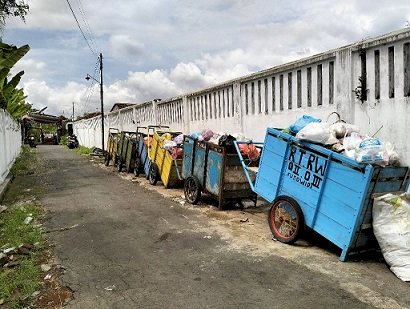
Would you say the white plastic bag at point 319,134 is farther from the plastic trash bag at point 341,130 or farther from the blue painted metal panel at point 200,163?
the blue painted metal panel at point 200,163

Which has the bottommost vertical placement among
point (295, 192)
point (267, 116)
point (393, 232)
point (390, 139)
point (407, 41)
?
point (393, 232)

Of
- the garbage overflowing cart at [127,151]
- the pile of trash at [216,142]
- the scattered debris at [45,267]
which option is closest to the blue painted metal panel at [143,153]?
the garbage overflowing cart at [127,151]

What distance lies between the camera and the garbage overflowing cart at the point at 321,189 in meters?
4.53

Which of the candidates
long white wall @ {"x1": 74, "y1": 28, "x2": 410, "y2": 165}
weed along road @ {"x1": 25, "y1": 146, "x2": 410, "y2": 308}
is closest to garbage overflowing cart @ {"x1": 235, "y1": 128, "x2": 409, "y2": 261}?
weed along road @ {"x1": 25, "y1": 146, "x2": 410, "y2": 308}

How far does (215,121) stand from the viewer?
10.9 meters

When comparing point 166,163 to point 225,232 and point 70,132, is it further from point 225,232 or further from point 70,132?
point 70,132

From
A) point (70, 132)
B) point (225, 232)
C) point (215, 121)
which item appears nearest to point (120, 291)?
point (225, 232)

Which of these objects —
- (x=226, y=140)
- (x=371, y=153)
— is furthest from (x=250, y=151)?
(x=371, y=153)

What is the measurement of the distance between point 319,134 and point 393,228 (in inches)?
55.6

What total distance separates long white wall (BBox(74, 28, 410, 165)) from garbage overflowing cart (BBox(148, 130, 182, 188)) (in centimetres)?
149

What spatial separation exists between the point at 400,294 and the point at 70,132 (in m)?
51.3

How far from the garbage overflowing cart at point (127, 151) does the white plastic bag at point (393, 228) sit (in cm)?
982

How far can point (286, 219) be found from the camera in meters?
5.55

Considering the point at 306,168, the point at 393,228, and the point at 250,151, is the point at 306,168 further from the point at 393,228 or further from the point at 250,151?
the point at 250,151
